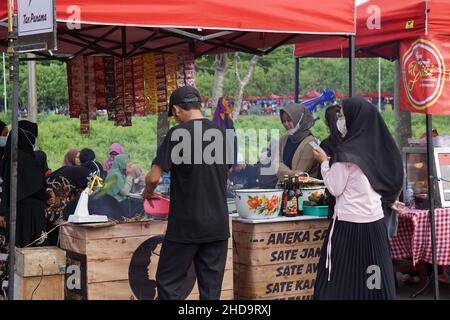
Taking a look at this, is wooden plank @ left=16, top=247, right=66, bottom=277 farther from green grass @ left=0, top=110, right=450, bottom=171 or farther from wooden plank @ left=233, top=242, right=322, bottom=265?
green grass @ left=0, top=110, right=450, bottom=171

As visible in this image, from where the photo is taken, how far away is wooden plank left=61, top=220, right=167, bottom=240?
5266 mm

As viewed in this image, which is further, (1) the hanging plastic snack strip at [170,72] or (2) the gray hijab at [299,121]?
(1) the hanging plastic snack strip at [170,72]

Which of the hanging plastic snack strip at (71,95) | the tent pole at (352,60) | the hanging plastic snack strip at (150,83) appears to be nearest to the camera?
the tent pole at (352,60)

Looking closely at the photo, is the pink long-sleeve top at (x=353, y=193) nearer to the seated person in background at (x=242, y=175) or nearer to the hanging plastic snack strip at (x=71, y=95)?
the hanging plastic snack strip at (x=71, y=95)

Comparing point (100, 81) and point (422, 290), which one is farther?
point (100, 81)

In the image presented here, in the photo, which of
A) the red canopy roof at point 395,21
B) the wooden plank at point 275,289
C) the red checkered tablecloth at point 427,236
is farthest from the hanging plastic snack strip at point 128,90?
the red checkered tablecloth at point 427,236

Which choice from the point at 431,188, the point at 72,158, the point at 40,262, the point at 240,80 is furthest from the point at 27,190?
the point at 240,80

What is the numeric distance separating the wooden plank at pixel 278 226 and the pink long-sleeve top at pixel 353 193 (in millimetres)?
957

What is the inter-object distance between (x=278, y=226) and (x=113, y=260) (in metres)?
1.46

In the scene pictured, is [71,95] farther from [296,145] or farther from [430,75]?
[430,75]

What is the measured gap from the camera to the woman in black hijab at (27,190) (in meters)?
6.08

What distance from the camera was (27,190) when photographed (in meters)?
6.19

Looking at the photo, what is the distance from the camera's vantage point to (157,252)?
5566 millimetres

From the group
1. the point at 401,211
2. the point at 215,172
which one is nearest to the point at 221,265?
the point at 215,172
